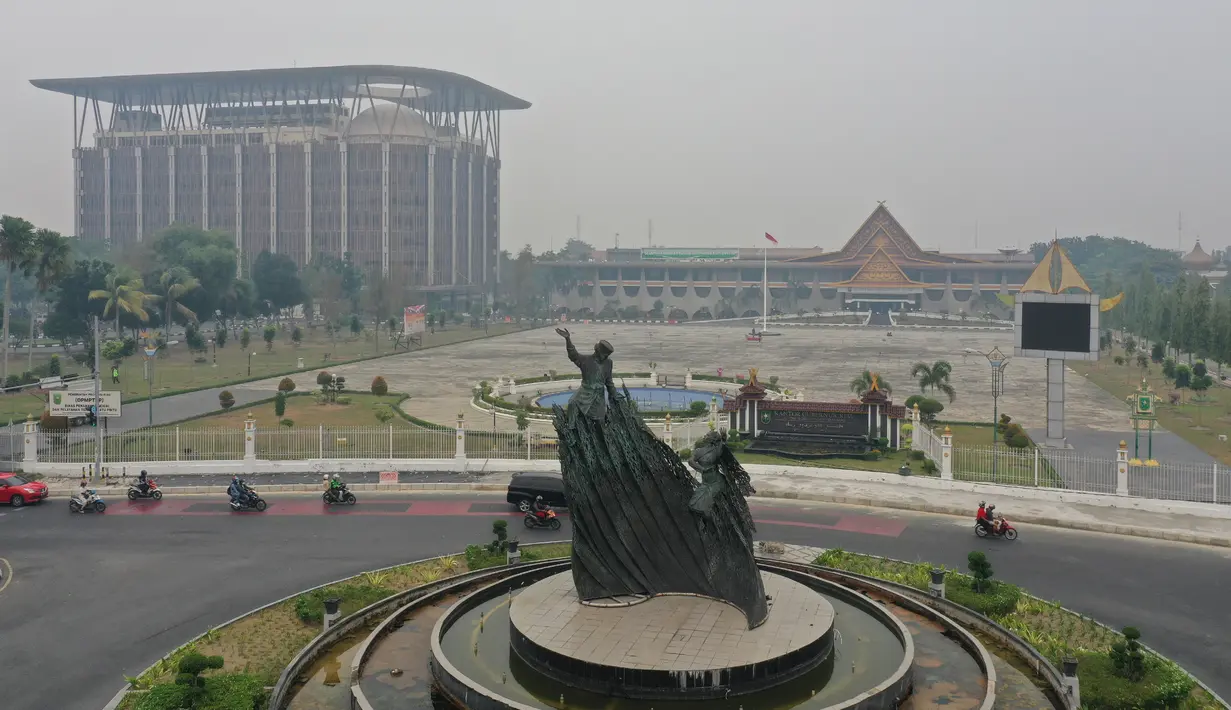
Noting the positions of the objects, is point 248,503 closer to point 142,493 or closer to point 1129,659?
point 142,493

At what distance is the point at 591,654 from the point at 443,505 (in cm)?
1385

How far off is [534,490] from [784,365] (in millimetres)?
44609

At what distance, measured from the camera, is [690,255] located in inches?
5960

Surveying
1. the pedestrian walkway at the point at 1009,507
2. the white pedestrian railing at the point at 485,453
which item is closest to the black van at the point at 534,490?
the white pedestrian railing at the point at 485,453

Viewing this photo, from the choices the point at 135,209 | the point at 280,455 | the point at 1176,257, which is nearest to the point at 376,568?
the point at 280,455

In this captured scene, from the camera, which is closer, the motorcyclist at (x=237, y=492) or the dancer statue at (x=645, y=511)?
the dancer statue at (x=645, y=511)

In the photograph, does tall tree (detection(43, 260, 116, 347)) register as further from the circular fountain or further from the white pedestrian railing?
the circular fountain

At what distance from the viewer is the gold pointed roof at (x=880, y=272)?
437 ft

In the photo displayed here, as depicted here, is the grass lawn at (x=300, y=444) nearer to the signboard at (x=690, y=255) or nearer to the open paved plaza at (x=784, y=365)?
the open paved plaza at (x=784, y=365)

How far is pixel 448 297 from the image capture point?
5103 inches

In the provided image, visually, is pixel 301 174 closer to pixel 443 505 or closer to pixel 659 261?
pixel 659 261

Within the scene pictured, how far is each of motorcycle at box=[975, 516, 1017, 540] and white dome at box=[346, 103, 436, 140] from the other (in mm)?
107127

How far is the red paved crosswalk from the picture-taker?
2453cm

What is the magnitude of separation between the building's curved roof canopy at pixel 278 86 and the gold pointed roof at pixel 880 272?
5476 centimetres
